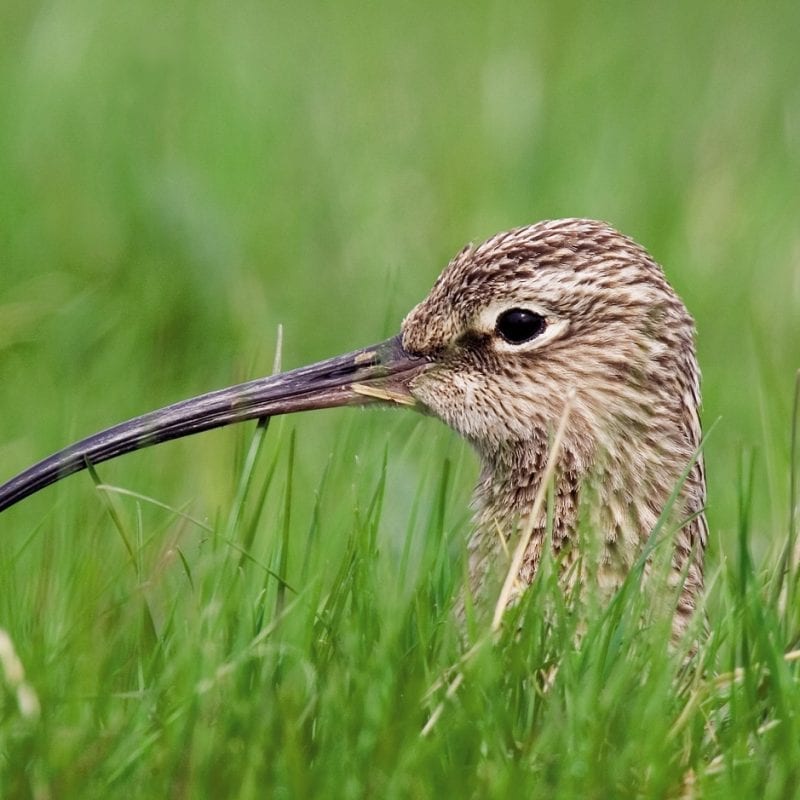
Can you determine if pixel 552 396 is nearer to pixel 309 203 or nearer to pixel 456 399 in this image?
pixel 456 399

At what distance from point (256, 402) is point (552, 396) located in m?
0.72

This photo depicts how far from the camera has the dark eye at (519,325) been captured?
178 inches

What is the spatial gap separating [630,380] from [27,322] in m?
2.84

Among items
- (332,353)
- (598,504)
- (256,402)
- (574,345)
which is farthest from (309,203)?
(598,504)

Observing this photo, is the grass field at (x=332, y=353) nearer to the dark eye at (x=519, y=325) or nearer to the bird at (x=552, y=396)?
the bird at (x=552, y=396)

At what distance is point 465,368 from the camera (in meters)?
4.59

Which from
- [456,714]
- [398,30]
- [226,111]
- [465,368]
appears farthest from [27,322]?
[398,30]

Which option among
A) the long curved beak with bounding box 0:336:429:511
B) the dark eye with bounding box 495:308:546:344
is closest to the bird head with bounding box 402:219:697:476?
the dark eye with bounding box 495:308:546:344

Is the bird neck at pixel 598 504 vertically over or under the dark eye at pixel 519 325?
under

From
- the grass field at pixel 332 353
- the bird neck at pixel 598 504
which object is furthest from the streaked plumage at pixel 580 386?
the grass field at pixel 332 353

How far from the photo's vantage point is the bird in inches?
172

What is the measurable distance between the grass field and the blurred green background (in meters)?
0.02

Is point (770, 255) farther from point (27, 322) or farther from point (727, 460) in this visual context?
point (27, 322)

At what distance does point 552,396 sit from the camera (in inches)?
175
